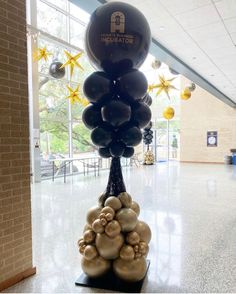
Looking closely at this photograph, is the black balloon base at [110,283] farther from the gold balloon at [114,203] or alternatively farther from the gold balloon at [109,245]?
the gold balloon at [114,203]

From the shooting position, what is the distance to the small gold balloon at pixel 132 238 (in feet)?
8.14

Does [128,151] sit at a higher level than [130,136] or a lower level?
lower

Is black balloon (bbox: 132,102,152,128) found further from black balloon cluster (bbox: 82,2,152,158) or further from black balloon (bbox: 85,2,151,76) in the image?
black balloon (bbox: 85,2,151,76)

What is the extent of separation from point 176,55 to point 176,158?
1112 centimetres

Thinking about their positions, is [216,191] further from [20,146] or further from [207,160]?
[207,160]

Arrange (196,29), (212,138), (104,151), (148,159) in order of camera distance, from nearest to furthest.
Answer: (104,151)
(196,29)
(148,159)
(212,138)

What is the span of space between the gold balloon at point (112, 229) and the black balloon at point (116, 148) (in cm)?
68

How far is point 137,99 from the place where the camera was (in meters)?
2.62

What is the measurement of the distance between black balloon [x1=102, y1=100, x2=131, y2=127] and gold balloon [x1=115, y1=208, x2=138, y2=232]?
2.86 ft

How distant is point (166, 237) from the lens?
3727mm

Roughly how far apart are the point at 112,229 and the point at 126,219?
174 millimetres

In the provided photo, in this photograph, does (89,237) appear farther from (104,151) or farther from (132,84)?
(132,84)

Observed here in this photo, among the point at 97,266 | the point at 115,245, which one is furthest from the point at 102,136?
the point at 97,266

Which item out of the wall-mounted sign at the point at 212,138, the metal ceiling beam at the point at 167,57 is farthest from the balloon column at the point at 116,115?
the wall-mounted sign at the point at 212,138
